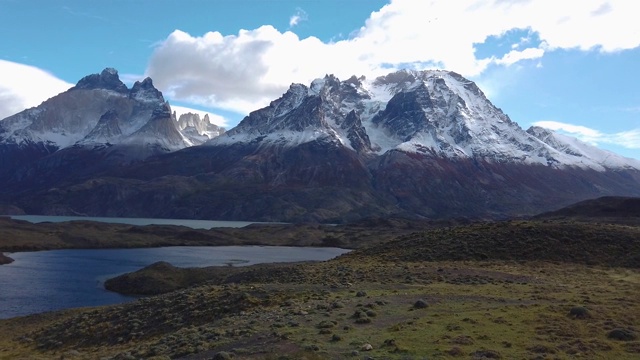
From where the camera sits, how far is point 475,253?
230 feet

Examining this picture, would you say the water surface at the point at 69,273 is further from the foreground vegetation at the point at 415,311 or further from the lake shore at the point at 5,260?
the foreground vegetation at the point at 415,311

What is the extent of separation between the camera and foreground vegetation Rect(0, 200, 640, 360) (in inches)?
1211

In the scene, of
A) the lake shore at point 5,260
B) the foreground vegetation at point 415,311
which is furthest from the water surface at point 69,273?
the foreground vegetation at point 415,311

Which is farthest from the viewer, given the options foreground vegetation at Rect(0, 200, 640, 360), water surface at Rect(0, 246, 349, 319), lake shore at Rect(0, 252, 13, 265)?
lake shore at Rect(0, 252, 13, 265)

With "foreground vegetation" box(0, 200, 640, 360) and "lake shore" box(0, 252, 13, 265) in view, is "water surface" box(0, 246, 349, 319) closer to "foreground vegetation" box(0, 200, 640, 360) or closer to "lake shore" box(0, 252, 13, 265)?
"lake shore" box(0, 252, 13, 265)

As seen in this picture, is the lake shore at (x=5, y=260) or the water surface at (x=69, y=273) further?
the lake shore at (x=5, y=260)

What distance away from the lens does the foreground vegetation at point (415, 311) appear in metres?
30.8

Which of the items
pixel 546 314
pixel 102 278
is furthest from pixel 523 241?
pixel 102 278

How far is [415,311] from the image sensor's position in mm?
38594

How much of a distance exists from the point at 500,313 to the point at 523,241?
37.8 metres

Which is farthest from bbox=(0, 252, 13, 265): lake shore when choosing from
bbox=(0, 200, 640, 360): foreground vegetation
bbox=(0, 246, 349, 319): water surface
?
bbox=(0, 200, 640, 360): foreground vegetation

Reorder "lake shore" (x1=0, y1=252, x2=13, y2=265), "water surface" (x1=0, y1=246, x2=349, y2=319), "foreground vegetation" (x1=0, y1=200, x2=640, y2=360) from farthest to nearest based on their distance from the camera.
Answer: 1. "lake shore" (x1=0, y1=252, x2=13, y2=265)
2. "water surface" (x1=0, y1=246, x2=349, y2=319)
3. "foreground vegetation" (x1=0, y1=200, x2=640, y2=360)

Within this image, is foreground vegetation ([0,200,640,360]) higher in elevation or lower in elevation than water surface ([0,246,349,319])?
higher

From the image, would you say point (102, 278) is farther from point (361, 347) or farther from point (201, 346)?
point (361, 347)
